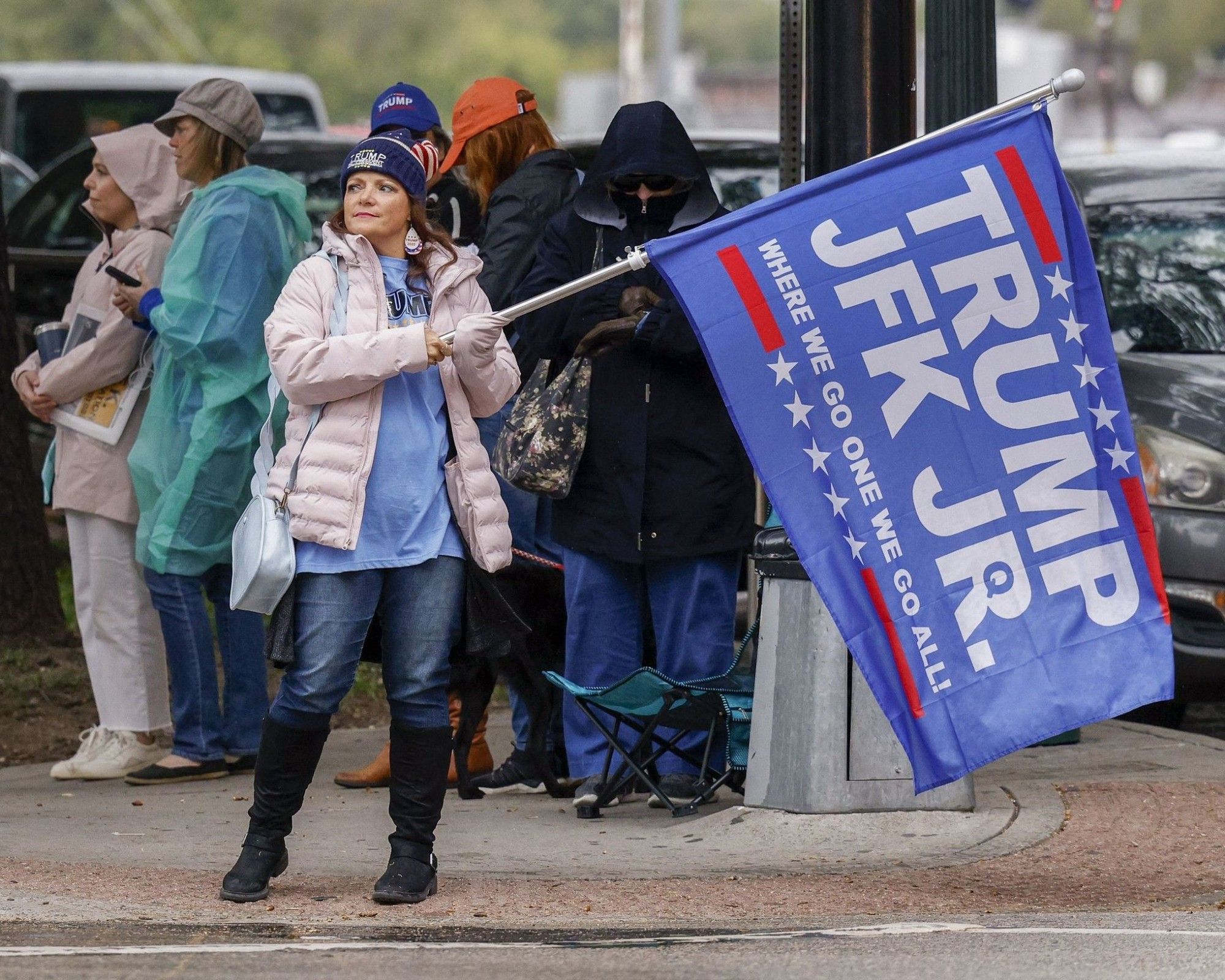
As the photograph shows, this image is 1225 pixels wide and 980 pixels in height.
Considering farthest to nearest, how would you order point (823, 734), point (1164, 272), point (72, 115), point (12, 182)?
point (72, 115) → point (12, 182) → point (1164, 272) → point (823, 734)

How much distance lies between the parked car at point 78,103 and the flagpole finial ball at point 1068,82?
1319cm

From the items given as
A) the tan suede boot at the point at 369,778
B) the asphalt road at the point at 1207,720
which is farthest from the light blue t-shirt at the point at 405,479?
the asphalt road at the point at 1207,720

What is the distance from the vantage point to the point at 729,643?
20.7 ft

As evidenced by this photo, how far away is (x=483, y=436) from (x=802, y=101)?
150 cm

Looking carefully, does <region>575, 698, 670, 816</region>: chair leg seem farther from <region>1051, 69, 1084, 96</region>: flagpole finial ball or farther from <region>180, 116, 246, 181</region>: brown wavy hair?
<region>1051, 69, 1084, 96</region>: flagpole finial ball

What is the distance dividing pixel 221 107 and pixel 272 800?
2559 mm

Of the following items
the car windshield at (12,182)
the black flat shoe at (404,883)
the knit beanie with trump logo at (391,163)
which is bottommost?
the black flat shoe at (404,883)

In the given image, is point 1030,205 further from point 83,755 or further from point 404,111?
point 83,755

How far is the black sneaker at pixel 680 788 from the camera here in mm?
6254

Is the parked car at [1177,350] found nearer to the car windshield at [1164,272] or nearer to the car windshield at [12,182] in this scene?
the car windshield at [1164,272]

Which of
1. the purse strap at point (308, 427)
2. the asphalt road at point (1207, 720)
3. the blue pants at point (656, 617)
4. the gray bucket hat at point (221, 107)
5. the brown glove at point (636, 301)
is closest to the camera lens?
the purse strap at point (308, 427)

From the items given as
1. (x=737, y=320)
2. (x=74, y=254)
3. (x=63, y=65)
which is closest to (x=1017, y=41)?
(x=63, y=65)

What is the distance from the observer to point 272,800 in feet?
16.5

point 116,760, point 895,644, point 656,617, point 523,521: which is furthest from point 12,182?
point 895,644
